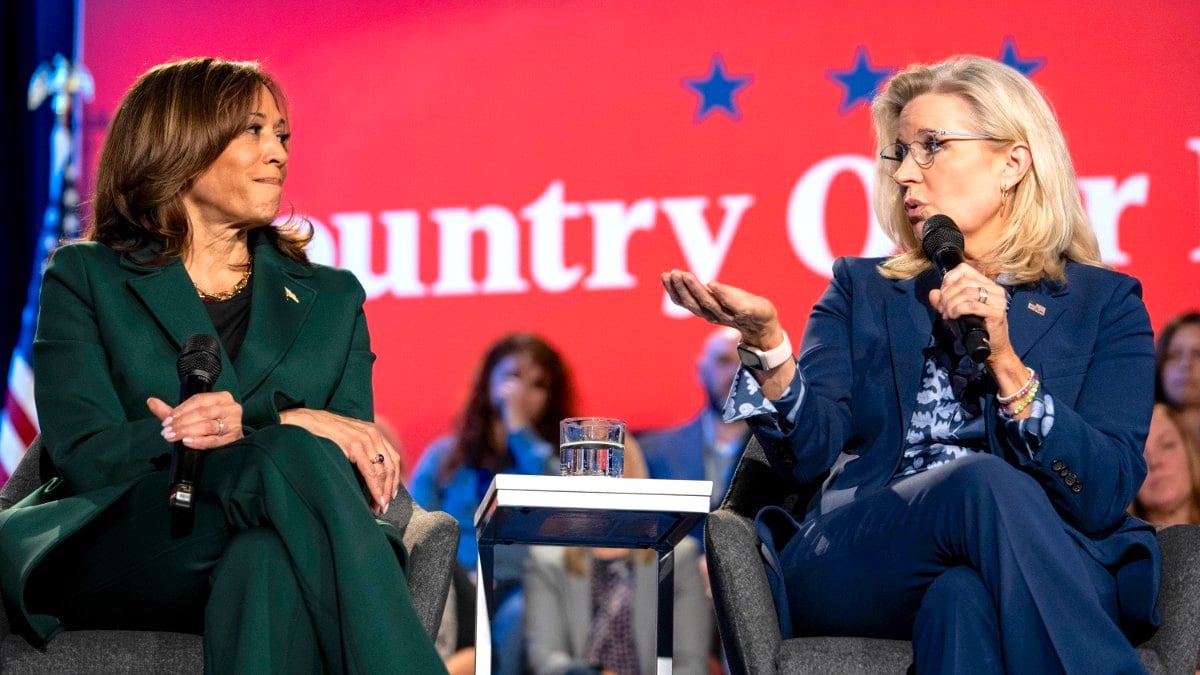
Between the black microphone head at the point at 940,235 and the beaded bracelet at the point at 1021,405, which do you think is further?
the black microphone head at the point at 940,235

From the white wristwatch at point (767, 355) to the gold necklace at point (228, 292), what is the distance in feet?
3.27

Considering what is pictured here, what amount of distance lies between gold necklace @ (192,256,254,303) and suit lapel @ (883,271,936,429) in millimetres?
1223

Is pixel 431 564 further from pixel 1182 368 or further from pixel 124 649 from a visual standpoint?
pixel 1182 368

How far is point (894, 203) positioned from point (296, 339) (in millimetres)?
1186

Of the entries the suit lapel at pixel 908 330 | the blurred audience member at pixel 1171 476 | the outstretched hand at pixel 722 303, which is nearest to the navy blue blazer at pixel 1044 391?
the suit lapel at pixel 908 330

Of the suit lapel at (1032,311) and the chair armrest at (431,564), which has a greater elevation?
the suit lapel at (1032,311)

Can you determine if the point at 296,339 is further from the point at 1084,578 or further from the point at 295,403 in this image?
the point at 1084,578

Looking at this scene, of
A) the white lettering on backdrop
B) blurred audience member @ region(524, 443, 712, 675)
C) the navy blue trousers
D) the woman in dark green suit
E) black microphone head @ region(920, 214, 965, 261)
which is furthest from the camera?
blurred audience member @ region(524, 443, 712, 675)

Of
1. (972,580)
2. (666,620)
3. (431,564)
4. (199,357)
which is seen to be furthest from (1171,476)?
(199,357)

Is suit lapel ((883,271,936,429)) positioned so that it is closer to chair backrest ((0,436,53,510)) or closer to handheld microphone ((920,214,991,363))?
handheld microphone ((920,214,991,363))

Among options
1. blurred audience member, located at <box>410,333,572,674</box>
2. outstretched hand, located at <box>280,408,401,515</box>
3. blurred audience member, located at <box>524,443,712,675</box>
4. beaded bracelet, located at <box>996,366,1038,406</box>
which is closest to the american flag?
blurred audience member, located at <box>410,333,572,674</box>

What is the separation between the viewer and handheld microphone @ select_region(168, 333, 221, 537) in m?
2.21

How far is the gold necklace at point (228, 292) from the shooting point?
279 centimetres

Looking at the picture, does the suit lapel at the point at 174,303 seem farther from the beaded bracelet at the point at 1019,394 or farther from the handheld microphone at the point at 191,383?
the beaded bracelet at the point at 1019,394
